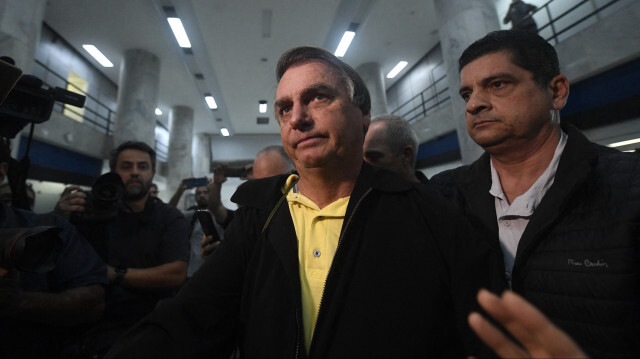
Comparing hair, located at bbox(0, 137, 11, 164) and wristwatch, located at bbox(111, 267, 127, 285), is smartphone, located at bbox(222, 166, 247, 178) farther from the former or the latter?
hair, located at bbox(0, 137, 11, 164)

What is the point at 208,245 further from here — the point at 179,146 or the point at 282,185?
the point at 179,146

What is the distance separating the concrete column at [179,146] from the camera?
12.2m

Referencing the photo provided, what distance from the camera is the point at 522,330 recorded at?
1.67 ft

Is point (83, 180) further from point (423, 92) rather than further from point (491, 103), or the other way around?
point (423, 92)

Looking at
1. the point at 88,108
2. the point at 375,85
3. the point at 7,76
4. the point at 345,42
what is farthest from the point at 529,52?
the point at 88,108

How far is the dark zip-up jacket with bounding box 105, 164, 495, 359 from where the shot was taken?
2.68 ft

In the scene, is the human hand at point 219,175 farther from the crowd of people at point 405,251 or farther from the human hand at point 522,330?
the human hand at point 522,330

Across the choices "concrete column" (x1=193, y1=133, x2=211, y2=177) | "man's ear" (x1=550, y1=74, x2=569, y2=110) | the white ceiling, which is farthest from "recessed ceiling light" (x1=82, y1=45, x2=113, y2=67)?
"man's ear" (x1=550, y1=74, x2=569, y2=110)

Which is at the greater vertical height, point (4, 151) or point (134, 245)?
point (4, 151)

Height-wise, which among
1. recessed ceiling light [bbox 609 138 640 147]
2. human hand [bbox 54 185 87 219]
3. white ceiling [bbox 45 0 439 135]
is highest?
white ceiling [bbox 45 0 439 135]

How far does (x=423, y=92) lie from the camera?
1066 centimetres

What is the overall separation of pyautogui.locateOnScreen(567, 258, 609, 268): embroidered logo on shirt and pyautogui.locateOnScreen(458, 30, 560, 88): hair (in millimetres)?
782

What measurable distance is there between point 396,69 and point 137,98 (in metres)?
9.44

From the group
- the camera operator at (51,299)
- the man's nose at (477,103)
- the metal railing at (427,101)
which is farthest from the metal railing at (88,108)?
the metal railing at (427,101)
